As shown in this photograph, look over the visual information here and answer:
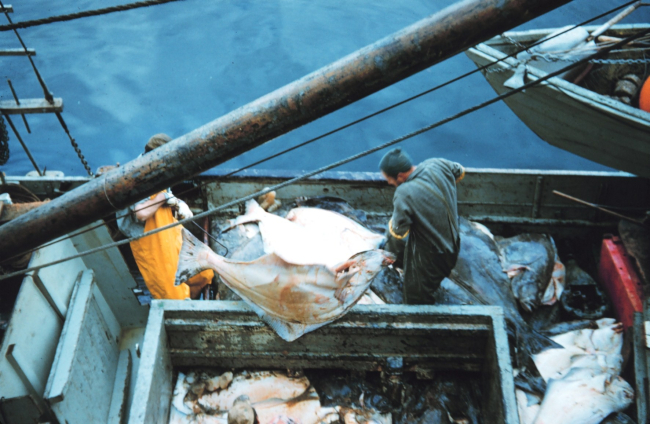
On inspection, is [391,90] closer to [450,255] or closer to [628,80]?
[628,80]

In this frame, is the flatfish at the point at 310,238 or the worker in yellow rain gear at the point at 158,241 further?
the worker in yellow rain gear at the point at 158,241

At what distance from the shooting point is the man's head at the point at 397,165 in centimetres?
347

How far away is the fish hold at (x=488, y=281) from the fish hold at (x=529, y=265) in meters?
0.20

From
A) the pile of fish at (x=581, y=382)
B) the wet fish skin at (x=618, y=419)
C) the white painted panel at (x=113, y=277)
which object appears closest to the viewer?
the wet fish skin at (x=618, y=419)

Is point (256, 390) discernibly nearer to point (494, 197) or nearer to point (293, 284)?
point (293, 284)

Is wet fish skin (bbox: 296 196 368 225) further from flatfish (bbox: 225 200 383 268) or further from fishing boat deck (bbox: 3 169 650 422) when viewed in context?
flatfish (bbox: 225 200 383 268)

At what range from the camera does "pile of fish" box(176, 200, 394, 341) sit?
2826 millimetres

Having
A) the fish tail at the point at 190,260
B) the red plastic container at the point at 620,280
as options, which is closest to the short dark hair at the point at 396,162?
the fish tail at the point at 190,260

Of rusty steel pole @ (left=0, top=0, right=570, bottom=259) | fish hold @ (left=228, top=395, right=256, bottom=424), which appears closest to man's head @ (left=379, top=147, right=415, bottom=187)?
rusty steel pole @ (left=0, top=0, right=570, bottom=259)

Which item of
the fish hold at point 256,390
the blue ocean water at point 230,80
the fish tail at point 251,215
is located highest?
the blue ocean water at point 230,80

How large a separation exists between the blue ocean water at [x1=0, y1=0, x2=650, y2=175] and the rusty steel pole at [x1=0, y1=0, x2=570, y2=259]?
248 inches

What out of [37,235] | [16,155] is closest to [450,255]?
[37,235]

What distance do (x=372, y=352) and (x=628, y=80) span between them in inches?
192

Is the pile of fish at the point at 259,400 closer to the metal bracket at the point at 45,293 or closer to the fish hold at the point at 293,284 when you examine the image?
the fish hold at the point at 293,284
